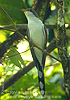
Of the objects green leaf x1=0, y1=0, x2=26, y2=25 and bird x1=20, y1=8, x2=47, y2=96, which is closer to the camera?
green leaf x1=0, y1=0, x2=26, y2=25

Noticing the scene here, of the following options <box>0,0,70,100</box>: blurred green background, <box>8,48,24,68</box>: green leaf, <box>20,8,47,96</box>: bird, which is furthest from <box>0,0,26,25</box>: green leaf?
<box>8,48,24,68</box>: green leaf

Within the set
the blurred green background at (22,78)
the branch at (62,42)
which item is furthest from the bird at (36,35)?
the branch at (62,42)

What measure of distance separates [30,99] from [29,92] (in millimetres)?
103

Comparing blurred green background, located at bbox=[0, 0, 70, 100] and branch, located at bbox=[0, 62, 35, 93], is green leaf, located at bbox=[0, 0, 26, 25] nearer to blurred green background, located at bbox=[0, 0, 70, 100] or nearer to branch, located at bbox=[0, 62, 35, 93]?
blurred green background, located at bbox=[0, 0, 70, 100]

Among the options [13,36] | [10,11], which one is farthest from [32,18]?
[10,11]

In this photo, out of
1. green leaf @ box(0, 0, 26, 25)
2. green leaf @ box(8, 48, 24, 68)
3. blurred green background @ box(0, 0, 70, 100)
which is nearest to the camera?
green leaf @ box(8, 48, 24, 68)

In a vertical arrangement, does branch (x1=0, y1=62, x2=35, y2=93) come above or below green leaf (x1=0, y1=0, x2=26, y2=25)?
below

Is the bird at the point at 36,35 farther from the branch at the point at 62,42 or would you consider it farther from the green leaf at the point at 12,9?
the branch at the point at 62,42

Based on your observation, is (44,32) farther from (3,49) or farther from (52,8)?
(52,8)

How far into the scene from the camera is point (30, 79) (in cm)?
291

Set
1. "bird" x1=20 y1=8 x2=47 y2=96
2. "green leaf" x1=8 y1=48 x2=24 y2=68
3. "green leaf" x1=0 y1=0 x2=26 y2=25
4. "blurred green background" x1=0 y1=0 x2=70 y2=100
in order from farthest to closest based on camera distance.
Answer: "bird" x1=20 y1=8 x2=47 y2=96
"blurred green background" x1=0 y1=0 x2=70 y2=100
"green leaf" x1=0 y1=0 x2=26 y2=25
"green leaf" x1=8 y1=48 x2=24 y2=68

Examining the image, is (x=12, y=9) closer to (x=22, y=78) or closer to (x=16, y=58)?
(x=16, y=58)

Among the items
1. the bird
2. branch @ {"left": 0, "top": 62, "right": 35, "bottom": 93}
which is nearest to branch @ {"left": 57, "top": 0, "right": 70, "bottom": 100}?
the bird

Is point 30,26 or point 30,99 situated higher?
point 30,26
